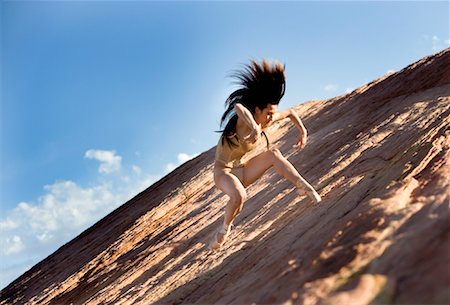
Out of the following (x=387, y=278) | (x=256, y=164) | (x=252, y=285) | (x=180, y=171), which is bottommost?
(x=387, y=278)

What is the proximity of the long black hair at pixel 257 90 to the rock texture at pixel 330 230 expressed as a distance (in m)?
1.10

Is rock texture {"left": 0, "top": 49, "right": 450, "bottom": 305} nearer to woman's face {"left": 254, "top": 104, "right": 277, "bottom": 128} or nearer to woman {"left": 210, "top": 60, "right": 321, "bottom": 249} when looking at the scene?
woman {"left": 210, "top": 60, "right": 321, "bottom": 249}

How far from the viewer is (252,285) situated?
9.85 ft

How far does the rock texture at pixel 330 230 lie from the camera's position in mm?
2330

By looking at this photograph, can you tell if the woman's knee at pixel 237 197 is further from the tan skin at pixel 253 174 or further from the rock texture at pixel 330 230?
the rock texture at pixel 330 230

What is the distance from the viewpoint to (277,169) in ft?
14.1

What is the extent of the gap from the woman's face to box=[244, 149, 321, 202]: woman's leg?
1.03ft

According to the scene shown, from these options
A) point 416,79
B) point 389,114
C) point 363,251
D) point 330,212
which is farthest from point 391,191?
point 416,79

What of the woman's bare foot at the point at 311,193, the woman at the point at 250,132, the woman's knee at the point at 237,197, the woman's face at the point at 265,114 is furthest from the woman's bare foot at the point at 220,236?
the woman's face at the point at 265,114

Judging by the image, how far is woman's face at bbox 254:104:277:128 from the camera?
435cm

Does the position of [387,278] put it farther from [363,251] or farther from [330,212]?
[330,212]

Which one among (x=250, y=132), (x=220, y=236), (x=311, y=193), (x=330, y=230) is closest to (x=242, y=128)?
(x=250, y=132)

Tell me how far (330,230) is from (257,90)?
1.74 m

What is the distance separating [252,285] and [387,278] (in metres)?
1.04
